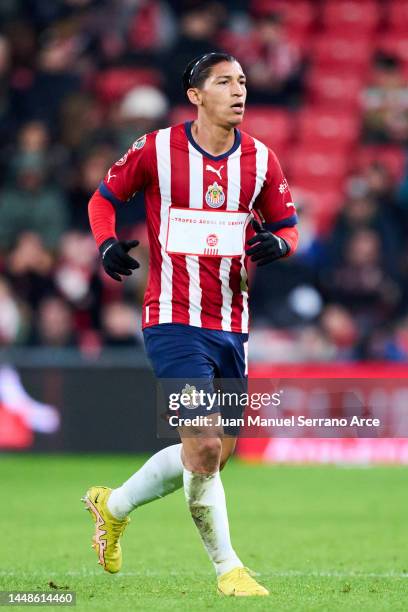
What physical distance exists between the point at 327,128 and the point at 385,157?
5.29 ft

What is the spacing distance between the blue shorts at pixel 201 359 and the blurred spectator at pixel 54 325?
6.83 meters

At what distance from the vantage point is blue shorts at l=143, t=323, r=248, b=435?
5957mm

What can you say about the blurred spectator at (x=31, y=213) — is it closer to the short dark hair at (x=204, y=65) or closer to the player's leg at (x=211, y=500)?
the short dark hair at (x=204, y=65)

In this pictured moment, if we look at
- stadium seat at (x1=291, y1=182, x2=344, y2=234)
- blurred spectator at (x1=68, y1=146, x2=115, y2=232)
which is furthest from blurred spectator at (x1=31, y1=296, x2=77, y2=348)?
stadium seat at (x1=291, y1=182, x2=344, y2=234)

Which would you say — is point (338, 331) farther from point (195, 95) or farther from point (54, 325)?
point (195, 95)

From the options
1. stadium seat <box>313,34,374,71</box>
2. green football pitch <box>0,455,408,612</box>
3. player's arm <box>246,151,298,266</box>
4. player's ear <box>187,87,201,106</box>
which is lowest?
green football pitch <box>0,455,408,612</box>

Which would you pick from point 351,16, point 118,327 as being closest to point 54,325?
point 118,327

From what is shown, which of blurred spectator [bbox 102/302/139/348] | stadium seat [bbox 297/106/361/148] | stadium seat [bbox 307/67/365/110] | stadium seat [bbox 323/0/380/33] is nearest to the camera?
blurred spectator [bbox 102/302/139/348]

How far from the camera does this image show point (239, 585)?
575cm

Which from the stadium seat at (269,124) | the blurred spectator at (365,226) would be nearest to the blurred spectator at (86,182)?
the blurred spectator at (365,226)

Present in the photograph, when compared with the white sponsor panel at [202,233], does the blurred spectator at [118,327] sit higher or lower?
lower

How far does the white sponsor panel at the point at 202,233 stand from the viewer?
20.1ft

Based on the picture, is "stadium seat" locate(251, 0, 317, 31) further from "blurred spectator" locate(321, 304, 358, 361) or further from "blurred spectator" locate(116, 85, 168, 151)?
"blurred spectator" locate(321, 304, 358, 361)

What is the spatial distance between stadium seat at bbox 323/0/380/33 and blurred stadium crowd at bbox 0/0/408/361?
25mm
